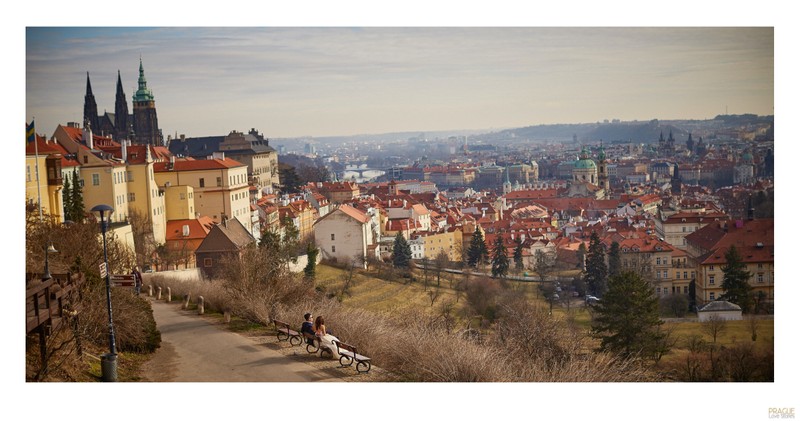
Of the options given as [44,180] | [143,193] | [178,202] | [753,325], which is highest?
[44,180]

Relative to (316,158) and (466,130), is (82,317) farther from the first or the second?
(316,158)

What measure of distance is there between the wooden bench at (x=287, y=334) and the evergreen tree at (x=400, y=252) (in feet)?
50.8

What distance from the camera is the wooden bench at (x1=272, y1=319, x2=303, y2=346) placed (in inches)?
287

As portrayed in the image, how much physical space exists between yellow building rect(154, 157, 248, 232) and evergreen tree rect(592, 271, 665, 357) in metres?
9.21

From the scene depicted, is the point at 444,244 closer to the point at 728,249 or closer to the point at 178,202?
the point at 178,202

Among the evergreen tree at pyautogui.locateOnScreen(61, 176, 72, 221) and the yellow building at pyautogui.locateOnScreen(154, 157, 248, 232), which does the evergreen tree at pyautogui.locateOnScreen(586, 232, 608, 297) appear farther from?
the evergreen tree at pyautogui.locateOnScreen(61, 176, 72, 221)

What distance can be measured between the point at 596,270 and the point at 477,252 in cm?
467

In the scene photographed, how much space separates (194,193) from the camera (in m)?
20.1

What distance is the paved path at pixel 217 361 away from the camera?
20.7 ft

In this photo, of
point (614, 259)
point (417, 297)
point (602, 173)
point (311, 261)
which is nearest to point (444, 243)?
point (602, 173)

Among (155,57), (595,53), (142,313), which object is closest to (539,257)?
(595,53)

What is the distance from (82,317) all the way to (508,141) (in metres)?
13.8

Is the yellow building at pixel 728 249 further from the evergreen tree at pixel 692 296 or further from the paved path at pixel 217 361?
the paved path at pixel 217 361

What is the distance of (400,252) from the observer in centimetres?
2406
